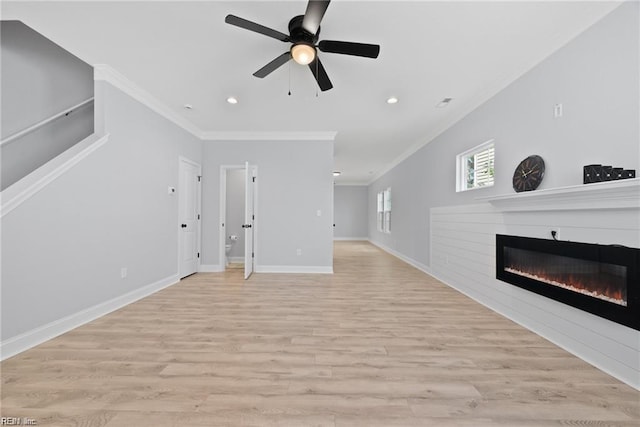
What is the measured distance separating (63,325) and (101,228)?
1.02m

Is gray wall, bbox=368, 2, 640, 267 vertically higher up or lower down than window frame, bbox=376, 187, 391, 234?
higher up

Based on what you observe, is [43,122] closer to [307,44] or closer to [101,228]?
[101,228]

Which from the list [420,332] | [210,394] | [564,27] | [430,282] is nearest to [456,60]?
[564,27]

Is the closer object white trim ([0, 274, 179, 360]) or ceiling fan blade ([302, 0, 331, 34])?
ceiling fan blade ([302, 0, 331, 34])

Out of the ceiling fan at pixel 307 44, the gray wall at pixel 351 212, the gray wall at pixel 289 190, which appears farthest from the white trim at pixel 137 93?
the gray wall at pixel 351 212

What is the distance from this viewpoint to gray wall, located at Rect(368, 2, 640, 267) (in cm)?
190

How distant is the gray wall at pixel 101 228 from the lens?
2.19 metres

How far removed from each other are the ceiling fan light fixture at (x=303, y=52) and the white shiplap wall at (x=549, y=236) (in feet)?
7.78

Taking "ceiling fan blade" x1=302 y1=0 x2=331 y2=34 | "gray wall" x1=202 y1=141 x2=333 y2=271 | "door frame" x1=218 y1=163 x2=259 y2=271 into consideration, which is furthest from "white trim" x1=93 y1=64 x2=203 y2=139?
"ceiling fan blade" x1=302 y1=0 x2=331 y2=34

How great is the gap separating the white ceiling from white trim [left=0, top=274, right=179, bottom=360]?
2732mm

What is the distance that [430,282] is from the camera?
4516mm

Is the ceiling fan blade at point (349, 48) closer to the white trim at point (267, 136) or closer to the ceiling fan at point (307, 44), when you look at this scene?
the ceiling fan at point (307, 44)

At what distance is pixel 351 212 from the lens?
12.4 metres

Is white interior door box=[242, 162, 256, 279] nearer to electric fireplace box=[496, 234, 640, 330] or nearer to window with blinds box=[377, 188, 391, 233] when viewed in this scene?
electric fireplace box=[496, 234, 640, 330]
